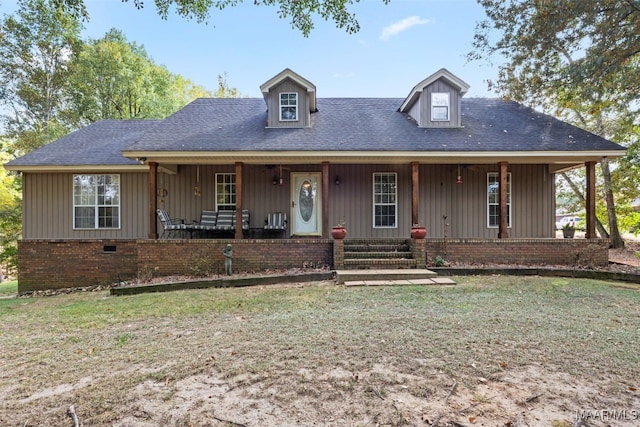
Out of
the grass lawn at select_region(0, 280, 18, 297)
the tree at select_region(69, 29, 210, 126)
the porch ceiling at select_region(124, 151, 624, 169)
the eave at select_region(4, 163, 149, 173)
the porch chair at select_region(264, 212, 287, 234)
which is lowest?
the grass lawn at select_region(0, 280, 18, 297)

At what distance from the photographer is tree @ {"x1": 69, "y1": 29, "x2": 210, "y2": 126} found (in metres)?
17.5

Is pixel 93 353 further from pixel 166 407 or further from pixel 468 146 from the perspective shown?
pixel 468 146

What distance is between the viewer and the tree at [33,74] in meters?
16.8

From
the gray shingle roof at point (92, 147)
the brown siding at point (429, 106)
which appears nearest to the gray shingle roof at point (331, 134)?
the gray shingle roof at point (92, 147)

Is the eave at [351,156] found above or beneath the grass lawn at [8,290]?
above

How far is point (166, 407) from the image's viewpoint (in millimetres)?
2338

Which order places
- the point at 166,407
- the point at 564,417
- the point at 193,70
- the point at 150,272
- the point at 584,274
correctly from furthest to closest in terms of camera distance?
the point at 193,70 < the point at 150,272 < the point at 584,274 < the point at 166,407 < the point at 564,417

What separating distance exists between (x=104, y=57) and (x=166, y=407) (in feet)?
68.4

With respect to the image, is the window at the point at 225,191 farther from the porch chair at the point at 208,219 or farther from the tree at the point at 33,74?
the tree at the point at 33,74

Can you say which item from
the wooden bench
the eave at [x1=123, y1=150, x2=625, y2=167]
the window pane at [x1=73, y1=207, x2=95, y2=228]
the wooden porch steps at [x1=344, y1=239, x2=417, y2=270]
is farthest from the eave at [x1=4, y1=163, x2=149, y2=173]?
the wooden porch steps at [x1=344, y1=239, x2=417, y2=270]

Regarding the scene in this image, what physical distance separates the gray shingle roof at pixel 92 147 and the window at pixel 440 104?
9.29 metres

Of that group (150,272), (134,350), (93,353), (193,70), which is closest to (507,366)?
(134,350)

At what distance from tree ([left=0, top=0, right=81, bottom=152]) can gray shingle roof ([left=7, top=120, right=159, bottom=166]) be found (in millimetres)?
7517

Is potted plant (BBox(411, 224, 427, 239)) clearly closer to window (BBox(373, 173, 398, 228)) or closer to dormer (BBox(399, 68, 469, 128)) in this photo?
window (BBox(373, 173, 398, 228))
